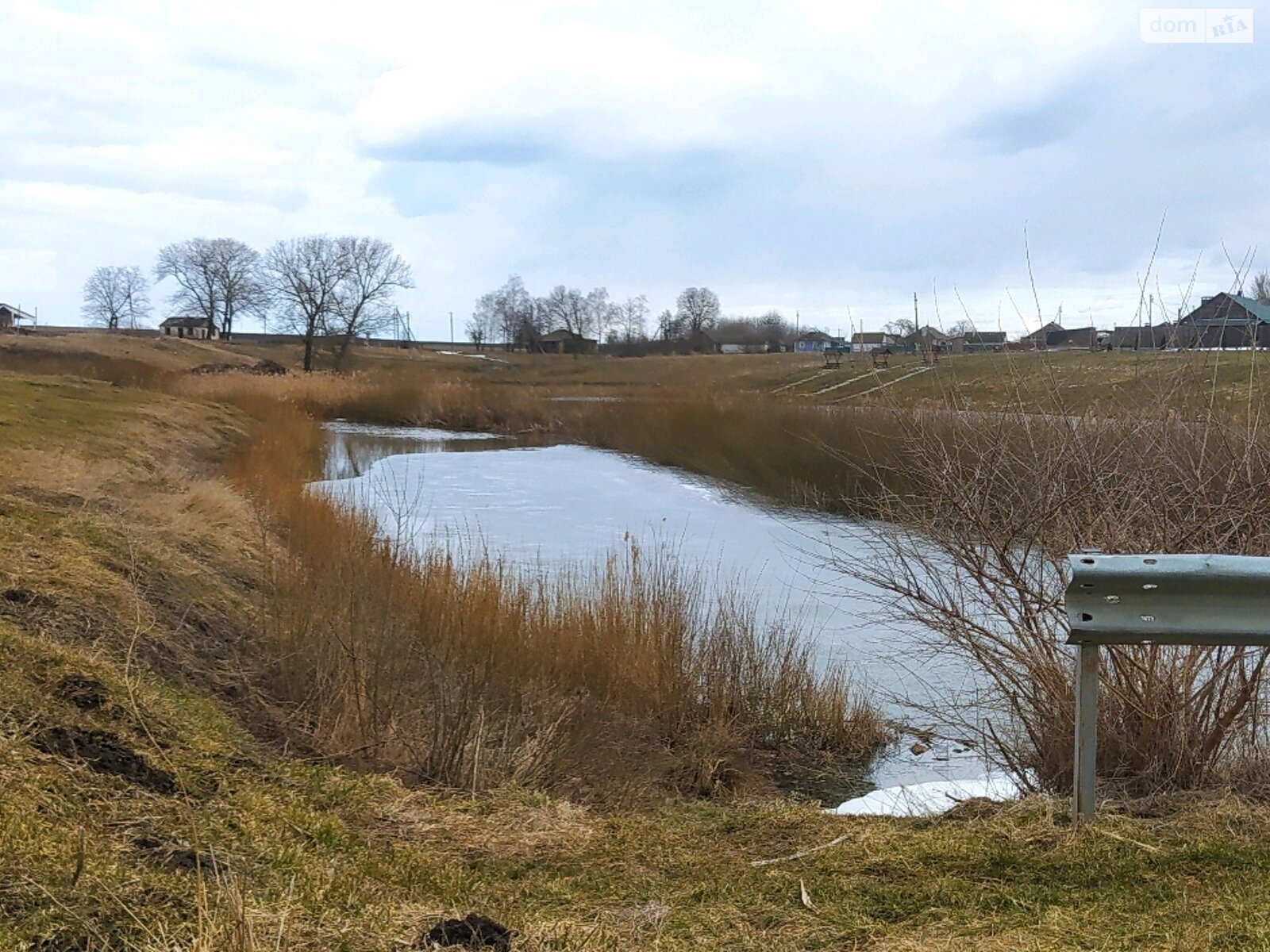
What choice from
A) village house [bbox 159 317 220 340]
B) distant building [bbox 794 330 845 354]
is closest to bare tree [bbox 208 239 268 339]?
village house [bbox 159 317 220 340]

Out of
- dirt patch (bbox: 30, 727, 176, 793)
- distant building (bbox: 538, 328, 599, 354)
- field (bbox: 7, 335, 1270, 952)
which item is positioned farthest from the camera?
distant building (bbox: 538, 328, 599, 354)

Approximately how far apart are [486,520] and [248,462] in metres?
4.20

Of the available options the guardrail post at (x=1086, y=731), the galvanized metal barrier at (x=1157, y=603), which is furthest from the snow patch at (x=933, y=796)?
the galvanized metal barrier at (x=1157, y=603)

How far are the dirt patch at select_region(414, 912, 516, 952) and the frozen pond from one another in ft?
15.0

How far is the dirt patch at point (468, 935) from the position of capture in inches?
113

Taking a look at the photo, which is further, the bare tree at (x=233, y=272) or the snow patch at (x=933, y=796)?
the bare tree at (x=233, y=272)

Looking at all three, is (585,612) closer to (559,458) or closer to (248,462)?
(248,462)

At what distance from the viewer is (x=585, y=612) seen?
9438 millimetres

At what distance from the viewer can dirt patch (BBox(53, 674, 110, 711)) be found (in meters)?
4.40

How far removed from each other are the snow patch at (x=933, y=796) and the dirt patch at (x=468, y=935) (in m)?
3.09

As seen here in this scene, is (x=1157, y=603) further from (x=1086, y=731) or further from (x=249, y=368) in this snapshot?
(x=249, y=368)

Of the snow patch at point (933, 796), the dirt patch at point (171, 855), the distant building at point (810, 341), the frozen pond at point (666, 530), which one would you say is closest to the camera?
the dirt patch at point (171, 855)

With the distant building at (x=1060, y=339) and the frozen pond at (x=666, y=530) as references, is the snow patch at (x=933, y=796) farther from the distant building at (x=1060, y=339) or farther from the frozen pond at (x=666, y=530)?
the distant building at (x=1060, y=339)

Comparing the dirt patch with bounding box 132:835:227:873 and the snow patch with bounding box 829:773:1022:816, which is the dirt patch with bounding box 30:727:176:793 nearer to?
the dirt patch with bounding box 132:835:227:873
